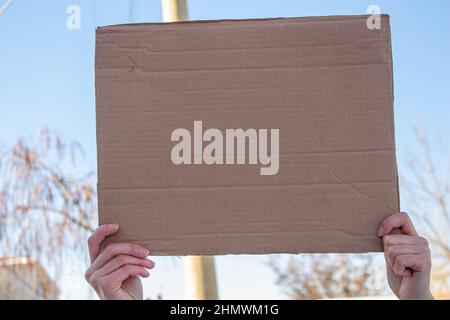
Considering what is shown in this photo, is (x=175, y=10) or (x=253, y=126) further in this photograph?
(x=175, y=10)

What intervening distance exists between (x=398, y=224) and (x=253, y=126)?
0.90 feet

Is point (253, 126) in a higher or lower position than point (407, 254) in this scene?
higher

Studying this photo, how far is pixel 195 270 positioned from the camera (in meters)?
2.10

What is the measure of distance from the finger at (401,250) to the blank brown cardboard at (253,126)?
0.02 meters

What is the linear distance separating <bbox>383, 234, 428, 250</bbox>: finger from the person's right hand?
0.37 metres

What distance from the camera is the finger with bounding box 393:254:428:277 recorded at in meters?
0.82

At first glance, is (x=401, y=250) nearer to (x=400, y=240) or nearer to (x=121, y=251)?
(x=400, y=240)

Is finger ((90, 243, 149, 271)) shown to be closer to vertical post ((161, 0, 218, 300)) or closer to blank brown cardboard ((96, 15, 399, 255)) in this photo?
blank brown cardboard ((96, 15, 399, 255))

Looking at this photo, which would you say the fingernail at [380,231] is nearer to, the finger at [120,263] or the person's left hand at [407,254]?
the person's left hand at [407,254]

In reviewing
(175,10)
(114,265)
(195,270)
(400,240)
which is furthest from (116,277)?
(175,10)

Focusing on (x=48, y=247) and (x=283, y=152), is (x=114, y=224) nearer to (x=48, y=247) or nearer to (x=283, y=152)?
(x=283, y=152)

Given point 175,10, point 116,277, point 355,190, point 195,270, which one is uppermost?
point 175,10

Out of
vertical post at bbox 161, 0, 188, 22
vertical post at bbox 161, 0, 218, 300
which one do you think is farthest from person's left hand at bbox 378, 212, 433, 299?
vertical post at bbox 161, 0, 188, 22
